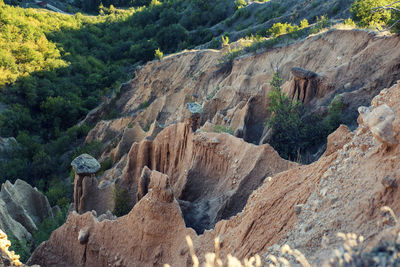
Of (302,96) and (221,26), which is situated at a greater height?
(302,96)

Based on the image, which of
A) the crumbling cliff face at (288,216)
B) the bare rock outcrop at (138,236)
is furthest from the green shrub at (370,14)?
the bare rock outcrop at (138,236)

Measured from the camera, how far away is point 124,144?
81.1 ft

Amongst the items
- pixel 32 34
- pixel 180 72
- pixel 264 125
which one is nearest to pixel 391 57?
pixel 264 125

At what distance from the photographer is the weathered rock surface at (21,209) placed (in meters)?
16.1

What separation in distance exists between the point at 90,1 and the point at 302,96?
57.9 metres

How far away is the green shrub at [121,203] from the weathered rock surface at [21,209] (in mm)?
3548

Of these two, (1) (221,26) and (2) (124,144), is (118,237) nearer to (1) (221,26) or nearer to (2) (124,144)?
(2) (124,144)

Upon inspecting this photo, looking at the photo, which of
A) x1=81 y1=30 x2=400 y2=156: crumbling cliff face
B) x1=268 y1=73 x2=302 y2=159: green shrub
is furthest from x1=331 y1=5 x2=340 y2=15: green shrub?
x1=268 y1=73 x2=302 y2=159: green shrub

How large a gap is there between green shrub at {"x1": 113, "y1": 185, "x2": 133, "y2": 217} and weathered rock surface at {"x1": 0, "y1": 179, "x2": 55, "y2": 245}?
11.6ft

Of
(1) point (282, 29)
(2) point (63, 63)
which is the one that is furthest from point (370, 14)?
(2) point (63, 63)

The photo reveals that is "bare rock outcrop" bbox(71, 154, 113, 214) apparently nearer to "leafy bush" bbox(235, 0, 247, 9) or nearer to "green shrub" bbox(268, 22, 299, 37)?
"green shrub" bbox(268, 22, 299, 37)

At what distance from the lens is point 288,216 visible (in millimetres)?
7504

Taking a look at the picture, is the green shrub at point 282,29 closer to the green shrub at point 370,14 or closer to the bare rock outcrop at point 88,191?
the green shrub at point 370,14

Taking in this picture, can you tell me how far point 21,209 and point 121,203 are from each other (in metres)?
5.09
